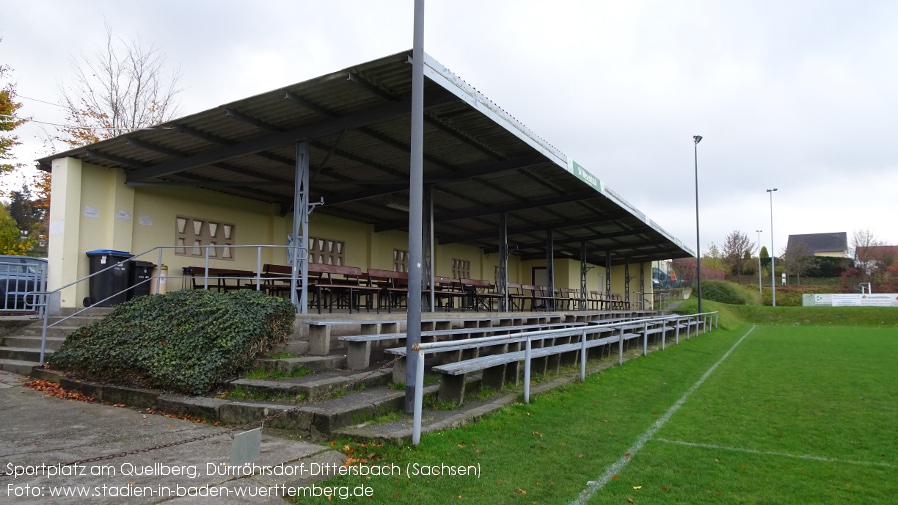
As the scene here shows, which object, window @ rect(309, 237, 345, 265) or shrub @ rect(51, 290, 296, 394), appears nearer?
shrub @ rect(51, 290, 296, 394)

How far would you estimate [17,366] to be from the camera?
8742 millimetres

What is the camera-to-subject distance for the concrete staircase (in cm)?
894

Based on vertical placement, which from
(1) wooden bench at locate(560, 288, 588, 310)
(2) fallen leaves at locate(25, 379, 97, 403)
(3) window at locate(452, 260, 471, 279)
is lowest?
(2) fallen leaves at locate(25, 379, 97, 403)

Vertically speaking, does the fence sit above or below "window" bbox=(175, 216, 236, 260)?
below

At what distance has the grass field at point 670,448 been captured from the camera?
4.21m

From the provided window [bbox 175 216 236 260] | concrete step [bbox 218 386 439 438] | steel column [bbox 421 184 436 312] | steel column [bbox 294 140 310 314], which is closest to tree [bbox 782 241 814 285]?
steel column [bbox 421 184 436 312]

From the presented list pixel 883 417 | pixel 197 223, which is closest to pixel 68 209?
pixel 197 223

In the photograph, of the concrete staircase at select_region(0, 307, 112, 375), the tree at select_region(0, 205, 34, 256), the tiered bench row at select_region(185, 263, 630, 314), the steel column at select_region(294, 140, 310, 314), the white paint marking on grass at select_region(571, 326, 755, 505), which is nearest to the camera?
the white paint marking on grass at select_region(571, 326, 755, 505)

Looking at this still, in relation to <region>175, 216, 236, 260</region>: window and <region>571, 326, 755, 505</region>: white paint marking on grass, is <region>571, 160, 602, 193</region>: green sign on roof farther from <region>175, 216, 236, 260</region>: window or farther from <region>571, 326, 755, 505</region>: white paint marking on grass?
<region>175, 216, 236, 260</region>: window

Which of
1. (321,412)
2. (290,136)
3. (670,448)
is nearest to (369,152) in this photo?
(290,136)

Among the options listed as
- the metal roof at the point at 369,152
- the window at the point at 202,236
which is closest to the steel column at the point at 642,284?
the metal roof at the point at 369,152

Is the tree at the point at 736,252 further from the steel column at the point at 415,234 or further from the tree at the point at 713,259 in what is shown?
the steel column at the point at 415,234

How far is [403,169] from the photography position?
13789mm

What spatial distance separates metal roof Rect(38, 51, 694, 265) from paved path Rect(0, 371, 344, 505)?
204 inches
